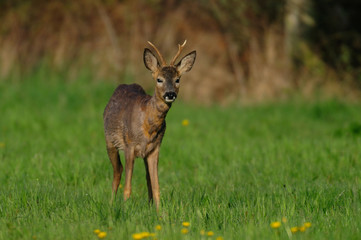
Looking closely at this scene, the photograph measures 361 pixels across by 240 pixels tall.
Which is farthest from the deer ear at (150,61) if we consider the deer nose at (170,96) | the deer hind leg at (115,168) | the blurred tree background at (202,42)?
the blurred tree background at (202,42)

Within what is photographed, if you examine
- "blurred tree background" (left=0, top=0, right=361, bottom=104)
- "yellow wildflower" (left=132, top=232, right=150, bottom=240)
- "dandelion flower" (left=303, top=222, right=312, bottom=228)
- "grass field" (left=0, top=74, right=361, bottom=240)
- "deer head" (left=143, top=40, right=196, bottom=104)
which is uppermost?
"blurred tree background" (left=0, top=0, right=361, bottom=104)

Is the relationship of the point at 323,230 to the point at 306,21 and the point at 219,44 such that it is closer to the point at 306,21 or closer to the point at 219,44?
the point at 306,21

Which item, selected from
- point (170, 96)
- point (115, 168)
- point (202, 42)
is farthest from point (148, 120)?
point (202, 42)

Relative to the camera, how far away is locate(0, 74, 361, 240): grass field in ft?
17.4

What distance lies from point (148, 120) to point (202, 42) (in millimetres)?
11900

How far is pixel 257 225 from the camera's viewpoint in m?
5.31

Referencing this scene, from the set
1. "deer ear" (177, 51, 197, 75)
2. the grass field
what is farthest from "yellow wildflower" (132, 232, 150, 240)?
"deer ear" (177, 51, 197, 75)

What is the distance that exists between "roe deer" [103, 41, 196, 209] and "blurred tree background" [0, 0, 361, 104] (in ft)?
32.3

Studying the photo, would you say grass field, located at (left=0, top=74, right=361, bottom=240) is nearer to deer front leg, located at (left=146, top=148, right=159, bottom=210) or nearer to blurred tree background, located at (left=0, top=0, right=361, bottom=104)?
deer front leg, located at (left=146, top=148, right=159, bottom=210)

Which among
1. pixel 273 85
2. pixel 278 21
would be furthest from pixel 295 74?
pixel 278 21

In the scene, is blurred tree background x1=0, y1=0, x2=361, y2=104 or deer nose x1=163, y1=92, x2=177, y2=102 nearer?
deer nose x1=163, y1=92, x2=177, y2=102

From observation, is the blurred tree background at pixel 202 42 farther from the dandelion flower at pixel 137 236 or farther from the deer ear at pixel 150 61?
the dandelion flower at pixel 137 236

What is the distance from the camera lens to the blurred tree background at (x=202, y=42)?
16.5m

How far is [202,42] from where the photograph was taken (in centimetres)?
1792
